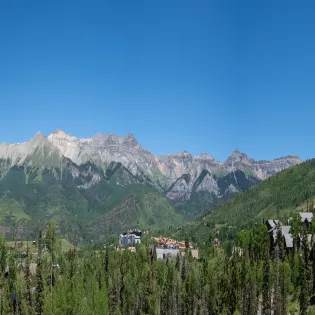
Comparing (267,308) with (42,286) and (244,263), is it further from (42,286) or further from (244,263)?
(42,286)

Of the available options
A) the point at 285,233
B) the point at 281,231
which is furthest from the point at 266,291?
the point at 285,233

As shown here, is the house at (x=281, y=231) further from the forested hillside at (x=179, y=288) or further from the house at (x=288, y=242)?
the forested hillside at (x=179, y=288)

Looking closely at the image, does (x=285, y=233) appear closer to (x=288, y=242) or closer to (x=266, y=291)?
(x=288, y=242)

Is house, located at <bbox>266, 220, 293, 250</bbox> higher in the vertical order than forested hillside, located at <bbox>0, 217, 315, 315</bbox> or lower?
higher

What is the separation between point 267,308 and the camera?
12512 centimetres

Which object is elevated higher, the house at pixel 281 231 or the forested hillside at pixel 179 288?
the house at pixel 281 231

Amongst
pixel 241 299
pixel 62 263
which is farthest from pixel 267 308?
pixel 62 263

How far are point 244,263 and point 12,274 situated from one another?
83.8 m

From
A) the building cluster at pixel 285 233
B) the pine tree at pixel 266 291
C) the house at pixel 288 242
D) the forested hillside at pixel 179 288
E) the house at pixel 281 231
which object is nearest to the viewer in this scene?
the forested hillside at pixel 179 288

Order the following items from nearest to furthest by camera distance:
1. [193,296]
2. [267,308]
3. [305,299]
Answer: [305,299], [267,308], [193,296]

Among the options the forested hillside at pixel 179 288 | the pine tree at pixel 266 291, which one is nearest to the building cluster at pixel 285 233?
the forested hillside at pixel 179 288

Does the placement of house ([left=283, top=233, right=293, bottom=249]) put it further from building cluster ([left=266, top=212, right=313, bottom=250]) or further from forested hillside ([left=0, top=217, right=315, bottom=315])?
forested hillside ([left=0, top=217, right=315, bottom=315])

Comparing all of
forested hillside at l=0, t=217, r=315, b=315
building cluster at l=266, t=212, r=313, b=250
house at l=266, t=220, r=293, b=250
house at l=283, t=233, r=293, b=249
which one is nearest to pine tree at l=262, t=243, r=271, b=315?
forested hillside at l=0, t=217, r=315, b=315

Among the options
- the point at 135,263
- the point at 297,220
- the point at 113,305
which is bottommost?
the point at 113,305
